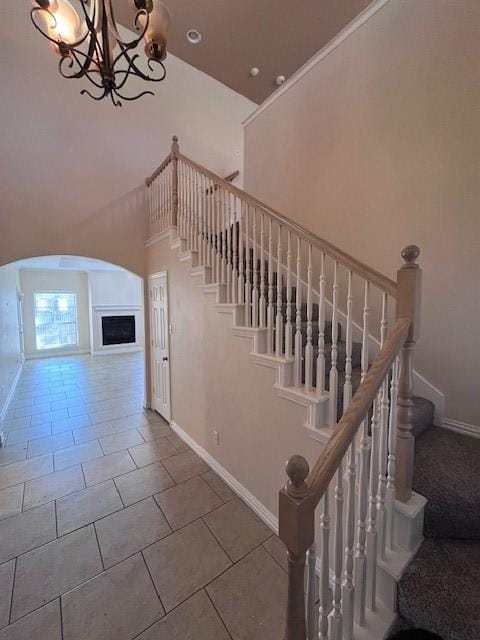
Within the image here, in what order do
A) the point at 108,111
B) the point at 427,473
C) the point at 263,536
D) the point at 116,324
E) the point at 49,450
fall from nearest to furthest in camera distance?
the point at 427,473 → the point at 263,536 → the point at 49,450 → the point at 108,111 → the point at 116,324

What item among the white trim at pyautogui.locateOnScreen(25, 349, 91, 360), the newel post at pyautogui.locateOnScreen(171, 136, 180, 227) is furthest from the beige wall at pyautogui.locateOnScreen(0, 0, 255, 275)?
the white trim at pyautogui.locateOnScreen(25, 349, 91, 360)

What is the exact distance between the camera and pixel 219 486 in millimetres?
2561

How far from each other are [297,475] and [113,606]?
5.28ft

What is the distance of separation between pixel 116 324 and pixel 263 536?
28.3 ft

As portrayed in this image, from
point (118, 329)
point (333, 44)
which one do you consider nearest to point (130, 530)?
point (333, 44)

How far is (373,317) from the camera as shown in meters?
2.40

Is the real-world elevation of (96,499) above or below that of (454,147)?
below

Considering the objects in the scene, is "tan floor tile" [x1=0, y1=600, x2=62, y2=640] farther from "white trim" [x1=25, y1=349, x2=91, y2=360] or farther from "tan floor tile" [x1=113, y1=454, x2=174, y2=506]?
"white trim" [x1=25, y1=349, x2=91, y2=360]

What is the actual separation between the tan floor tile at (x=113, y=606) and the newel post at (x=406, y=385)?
58.2 inches

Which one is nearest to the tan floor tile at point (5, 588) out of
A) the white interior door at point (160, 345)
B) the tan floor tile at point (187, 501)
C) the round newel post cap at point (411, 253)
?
the tan floor tile at point (187, 501)

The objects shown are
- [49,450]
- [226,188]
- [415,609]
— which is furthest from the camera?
[49,450]

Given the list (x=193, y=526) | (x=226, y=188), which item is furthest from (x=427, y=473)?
(x=226, y=188)

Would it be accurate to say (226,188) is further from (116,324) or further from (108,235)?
(116,324)

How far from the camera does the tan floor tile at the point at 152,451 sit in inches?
118
